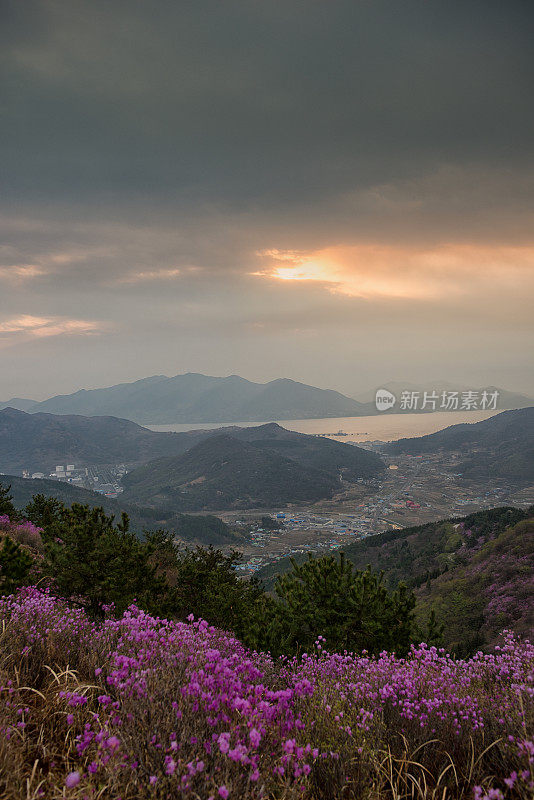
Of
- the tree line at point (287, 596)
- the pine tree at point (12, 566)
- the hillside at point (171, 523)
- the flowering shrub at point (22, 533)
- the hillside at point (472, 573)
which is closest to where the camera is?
the pine tree at point (12, 566)

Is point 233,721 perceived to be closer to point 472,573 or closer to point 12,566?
point 12,566

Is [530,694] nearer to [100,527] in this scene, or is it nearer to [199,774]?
[199,774]

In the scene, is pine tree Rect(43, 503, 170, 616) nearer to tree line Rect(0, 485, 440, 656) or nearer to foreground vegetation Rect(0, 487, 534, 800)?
tree line Rect(0, 485, 440, 656)

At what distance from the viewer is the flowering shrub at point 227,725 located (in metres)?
2.52

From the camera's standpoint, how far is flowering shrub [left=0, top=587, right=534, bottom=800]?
2.52 m

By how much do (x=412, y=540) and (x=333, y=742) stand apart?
12050 centimetres

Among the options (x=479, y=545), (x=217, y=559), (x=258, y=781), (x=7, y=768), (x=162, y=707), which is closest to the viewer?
(x=7, y=768)

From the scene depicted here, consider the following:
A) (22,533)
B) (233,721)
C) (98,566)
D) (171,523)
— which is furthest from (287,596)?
(171,523)

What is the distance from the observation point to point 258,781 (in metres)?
2.57

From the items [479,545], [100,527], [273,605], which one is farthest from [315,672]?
[479,545]

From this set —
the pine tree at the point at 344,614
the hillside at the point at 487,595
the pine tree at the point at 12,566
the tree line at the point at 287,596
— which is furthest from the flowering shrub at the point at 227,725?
the hillside at the point at 487,595

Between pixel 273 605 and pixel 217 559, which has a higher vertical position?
pixel 273 605

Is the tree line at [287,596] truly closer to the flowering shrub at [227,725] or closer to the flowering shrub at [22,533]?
the flowering shrub at [227,725]

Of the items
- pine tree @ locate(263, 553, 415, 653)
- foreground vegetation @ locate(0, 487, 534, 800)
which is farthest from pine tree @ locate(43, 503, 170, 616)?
pine tree @ locate(263, 553, 415, 653)
